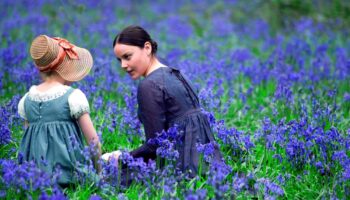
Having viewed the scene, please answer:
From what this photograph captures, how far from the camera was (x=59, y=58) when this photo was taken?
368cm

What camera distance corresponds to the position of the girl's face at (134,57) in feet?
13.0

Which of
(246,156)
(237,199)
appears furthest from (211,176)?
(246,156)

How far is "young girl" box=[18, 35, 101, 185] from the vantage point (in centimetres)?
362

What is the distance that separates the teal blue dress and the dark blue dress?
0.52 meters

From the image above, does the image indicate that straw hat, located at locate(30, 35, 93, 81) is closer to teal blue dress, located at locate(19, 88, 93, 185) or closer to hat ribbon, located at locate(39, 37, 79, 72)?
hat ribbon, located at locate(39, 37, 79, 72)

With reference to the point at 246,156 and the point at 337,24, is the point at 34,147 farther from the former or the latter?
the point at 337,24

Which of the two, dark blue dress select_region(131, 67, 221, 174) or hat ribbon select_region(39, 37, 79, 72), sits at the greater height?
hat ribbon select_region(39, 37, 79, 72)

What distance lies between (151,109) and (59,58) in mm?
764

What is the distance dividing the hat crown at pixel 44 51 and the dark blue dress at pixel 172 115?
69 centimetres

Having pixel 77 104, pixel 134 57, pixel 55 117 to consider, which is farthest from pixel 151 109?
pixel 55 117

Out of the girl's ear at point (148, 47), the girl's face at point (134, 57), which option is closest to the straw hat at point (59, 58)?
the girl's face at point (134, 57)

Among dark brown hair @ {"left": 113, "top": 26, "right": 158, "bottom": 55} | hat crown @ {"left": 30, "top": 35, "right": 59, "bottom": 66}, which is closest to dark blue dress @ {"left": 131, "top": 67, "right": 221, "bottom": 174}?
dark brown hair @ {"left": 113, "top": 26, "right": 158, "bottom": 55}

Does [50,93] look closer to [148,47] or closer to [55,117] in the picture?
[55,117]

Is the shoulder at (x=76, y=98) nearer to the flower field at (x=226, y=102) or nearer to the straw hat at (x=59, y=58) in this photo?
the straw hat at (x=59, y=58)
